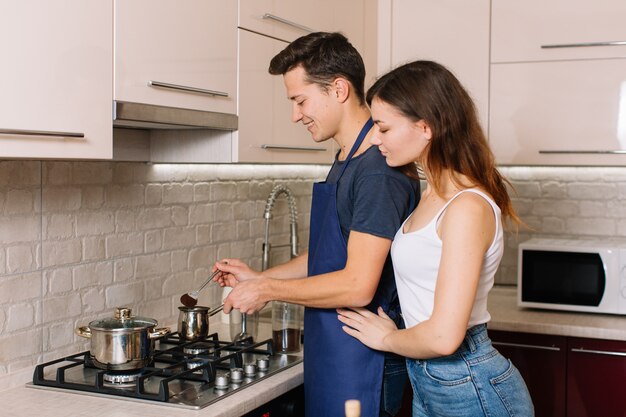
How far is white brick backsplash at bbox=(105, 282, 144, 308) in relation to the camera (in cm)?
253

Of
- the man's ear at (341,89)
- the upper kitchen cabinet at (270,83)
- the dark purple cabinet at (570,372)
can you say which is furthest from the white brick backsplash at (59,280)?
the dark purple cabinet at (570,372)

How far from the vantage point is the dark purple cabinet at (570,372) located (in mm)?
2928

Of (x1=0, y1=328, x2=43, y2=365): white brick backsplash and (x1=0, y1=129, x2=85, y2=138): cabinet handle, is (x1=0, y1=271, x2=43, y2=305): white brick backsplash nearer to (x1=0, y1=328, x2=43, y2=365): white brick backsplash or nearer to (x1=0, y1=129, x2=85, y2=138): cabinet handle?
(x1=0, y1=328, x2=43, y2=365): white brick backsplash

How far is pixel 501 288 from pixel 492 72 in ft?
3.30

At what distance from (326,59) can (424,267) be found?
24.5 inches

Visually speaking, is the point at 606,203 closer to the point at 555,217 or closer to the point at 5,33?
the point at 555,217

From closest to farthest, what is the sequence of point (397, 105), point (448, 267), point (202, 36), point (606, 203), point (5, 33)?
point (5, 33) < point (448, 267) < point (397, 105) < point (202, 36) < point (606, 203)

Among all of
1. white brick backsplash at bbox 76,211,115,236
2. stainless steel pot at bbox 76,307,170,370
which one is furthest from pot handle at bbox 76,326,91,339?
white brick backsplash at bbox 76,211,115,236

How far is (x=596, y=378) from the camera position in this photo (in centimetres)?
294

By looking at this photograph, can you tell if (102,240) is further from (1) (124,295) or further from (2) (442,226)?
Result: (2) (442,226)

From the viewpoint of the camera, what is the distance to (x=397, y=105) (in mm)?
1883

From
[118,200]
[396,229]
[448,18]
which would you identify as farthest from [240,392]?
[448,18]

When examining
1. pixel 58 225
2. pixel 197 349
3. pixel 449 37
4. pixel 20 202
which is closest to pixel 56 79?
pixel 20 202

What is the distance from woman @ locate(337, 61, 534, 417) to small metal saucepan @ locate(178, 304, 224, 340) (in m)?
0.72
